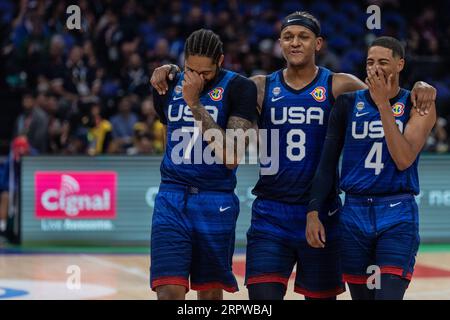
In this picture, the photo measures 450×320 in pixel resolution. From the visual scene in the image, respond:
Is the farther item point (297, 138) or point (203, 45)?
point (297, 138)

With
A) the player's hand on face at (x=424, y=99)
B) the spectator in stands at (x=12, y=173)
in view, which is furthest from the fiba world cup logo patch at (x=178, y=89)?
the spectator in stands at (x=12, y=173)

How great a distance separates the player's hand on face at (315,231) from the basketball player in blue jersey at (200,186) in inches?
20.6

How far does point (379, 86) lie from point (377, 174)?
1.89 feet

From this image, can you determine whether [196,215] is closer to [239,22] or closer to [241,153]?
[241,153]

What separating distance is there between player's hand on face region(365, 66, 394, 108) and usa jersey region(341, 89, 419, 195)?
0.18m

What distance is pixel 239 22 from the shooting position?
64.8 ft

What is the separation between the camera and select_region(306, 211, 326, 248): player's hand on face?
20.3ft

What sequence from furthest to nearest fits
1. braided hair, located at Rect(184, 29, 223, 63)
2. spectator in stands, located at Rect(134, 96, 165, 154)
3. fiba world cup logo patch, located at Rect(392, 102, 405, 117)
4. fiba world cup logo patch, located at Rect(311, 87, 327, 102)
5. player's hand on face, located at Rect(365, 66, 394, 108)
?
spectator in stands, located at Rect(134, 96, 165, 154) → fiba world cup logo patch, located at Rect(311, 87, 327, 102) → fiba world cup logo patch, located at Rect(392, 102, 405, 117) → braided hair, located at Rect(184, 29, 223, 63) → player's hand on face, located at Rect(365, 66, 394, 108)

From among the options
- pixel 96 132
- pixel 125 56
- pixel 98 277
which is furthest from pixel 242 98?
pixel 125 56

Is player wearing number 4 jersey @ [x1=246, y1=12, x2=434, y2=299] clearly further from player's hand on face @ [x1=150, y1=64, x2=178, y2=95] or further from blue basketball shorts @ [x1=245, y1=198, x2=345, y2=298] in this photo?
player's hand on face @ [x1=150, y1=64, x2=178, y2=95]

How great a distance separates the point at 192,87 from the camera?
19.8 ft

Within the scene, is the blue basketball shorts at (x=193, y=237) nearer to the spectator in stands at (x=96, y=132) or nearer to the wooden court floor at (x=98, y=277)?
the wooden court floor at (x=98, y=277)

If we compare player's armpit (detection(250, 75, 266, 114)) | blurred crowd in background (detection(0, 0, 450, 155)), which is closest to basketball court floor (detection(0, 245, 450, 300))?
blurred crowd in background (detection(0, 0, 450, 155))

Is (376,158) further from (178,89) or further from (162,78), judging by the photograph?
(162,78)
